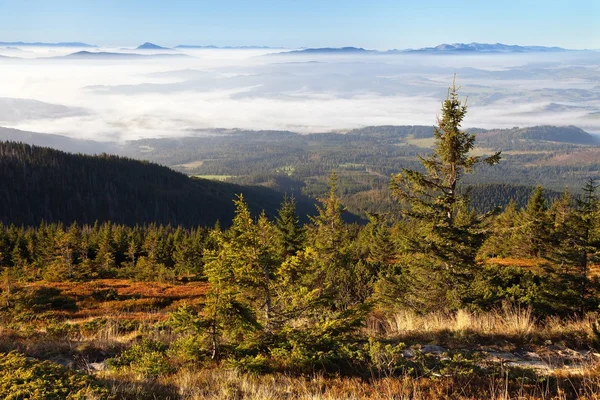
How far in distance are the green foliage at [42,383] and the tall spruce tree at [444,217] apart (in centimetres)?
1184

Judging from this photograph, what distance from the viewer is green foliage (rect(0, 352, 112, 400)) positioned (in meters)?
4.26

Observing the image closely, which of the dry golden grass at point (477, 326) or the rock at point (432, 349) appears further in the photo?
the dry golden grass at point (477, 326)

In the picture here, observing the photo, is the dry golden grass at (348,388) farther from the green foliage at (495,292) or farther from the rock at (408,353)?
the green foliage at (495,292)

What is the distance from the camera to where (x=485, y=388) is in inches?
208

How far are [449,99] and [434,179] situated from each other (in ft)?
10.6

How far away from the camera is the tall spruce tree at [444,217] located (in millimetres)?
14461

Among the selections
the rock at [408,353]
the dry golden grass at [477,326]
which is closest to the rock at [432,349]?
the rock at [408,353]

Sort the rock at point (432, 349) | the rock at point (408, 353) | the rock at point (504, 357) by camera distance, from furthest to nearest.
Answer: the rock at point (432, 349) < the rock at point (408, 353) < the rock at point (504, 357)

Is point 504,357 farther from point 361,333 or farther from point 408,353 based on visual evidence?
point 361,333

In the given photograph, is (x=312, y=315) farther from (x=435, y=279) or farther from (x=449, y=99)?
(x=449, y=99)

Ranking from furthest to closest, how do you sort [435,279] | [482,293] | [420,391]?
[435,279] < [482,293] < [420,391]

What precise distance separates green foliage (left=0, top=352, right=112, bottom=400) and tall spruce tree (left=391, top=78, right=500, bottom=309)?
466 inches

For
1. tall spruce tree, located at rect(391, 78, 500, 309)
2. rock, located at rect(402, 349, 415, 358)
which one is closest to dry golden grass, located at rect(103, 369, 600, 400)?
rock, located at rect(402, 349, 415, 358)

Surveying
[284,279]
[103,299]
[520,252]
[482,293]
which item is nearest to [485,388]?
[284,279]
